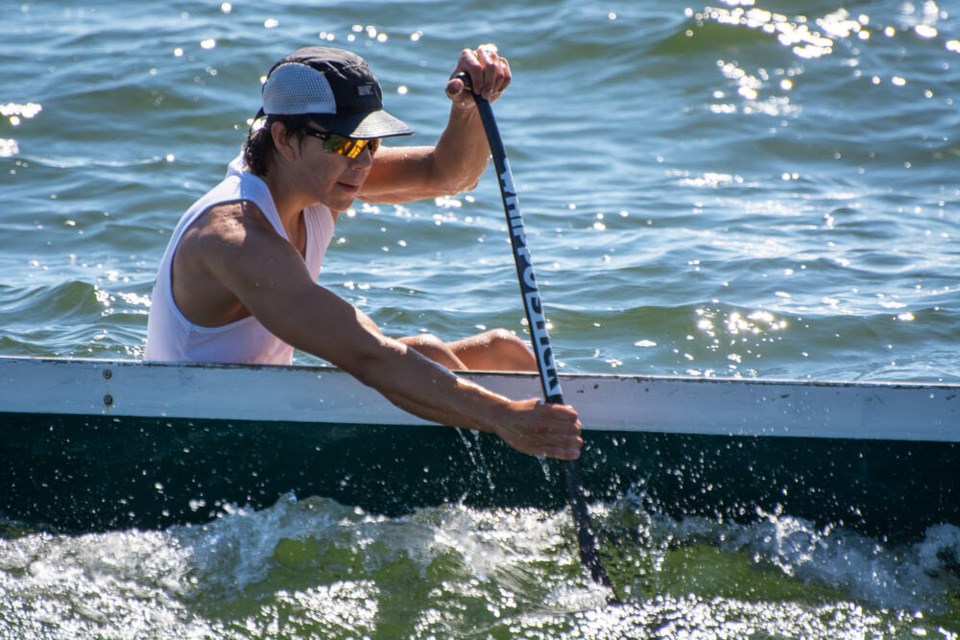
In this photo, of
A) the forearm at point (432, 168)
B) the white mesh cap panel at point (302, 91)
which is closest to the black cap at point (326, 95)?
the white mesh cap panel at point (302, 91)

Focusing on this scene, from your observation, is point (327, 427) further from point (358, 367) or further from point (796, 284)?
point (796, 284)

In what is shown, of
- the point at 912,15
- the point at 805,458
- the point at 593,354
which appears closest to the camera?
the point at 805,458

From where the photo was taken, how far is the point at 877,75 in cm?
990

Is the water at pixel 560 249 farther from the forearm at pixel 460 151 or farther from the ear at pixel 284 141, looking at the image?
the forearm at pixel 460 151

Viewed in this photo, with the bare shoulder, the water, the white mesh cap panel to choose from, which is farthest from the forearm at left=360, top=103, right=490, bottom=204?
the water

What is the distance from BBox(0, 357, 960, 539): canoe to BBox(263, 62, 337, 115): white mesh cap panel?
77 cm

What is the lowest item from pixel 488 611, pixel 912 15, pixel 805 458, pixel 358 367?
pixel 488 611

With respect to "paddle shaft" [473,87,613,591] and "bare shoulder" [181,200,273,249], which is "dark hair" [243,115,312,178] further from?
"paddle shaft" [473,87,613,591]

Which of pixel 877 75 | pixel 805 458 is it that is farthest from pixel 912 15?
pixel 805 458

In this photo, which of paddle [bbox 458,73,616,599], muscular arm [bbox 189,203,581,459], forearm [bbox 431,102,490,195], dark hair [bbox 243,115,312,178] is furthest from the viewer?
forearm [bbox 431,102,490,195]

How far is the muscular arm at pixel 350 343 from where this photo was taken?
334cm

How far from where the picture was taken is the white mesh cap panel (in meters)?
3.54

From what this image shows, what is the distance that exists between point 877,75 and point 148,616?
8.18 metres

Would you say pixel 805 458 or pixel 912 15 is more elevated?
pixel 912 15
